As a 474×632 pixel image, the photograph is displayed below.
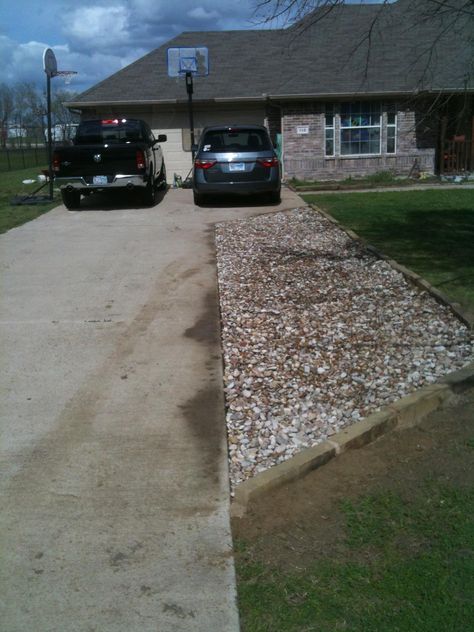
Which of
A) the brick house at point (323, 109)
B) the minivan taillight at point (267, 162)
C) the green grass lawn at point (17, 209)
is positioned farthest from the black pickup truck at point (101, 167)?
the brick house at point (323, 109)

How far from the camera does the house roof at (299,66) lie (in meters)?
19.9

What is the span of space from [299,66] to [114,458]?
1964 centimetres

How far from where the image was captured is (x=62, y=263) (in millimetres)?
9758

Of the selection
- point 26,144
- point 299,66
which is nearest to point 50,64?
point 299,66

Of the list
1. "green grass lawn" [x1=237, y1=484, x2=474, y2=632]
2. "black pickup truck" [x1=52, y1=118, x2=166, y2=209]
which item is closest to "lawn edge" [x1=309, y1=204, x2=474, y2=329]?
"green grass lawn" [x1=237, y1=484, x2=474, y2=632]

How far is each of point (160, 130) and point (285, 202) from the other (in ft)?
22.7

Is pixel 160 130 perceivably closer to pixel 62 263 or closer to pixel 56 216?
pixel 56 216

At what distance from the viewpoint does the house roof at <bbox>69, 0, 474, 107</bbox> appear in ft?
65.4

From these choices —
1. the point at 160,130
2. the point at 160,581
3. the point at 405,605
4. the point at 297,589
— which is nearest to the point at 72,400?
the point at 160,581

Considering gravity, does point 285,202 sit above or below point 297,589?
above

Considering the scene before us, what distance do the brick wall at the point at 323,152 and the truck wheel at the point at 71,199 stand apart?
284 inches

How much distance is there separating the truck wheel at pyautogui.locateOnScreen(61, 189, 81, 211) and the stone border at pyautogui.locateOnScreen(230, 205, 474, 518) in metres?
11.7

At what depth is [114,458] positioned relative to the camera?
4211mm

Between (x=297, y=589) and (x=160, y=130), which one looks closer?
(x=297, y=589)
